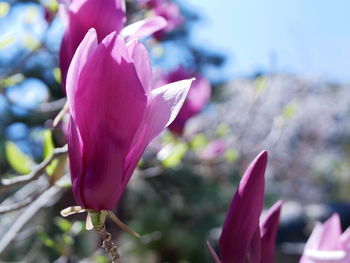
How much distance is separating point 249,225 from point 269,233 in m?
0.06

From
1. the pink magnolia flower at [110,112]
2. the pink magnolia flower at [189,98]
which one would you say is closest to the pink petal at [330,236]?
the pink magnolia flower at [110,112]

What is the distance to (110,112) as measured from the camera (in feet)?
1.73

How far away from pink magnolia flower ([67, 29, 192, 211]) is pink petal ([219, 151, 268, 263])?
4.2 inches

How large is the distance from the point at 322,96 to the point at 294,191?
2.18m

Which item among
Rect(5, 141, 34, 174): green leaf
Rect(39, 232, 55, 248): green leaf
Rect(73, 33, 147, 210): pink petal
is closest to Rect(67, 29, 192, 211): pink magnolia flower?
Rect(73, 33, 147, 210): pink petal

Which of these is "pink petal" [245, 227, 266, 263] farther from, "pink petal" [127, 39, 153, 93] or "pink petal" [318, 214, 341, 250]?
"pink petal" [127, 39, 153, 93]

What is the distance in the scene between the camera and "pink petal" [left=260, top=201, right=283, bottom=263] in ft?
2.15

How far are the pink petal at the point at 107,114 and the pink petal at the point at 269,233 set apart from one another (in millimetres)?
190

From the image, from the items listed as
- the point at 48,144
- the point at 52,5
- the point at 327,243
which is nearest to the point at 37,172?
the point at 48,144

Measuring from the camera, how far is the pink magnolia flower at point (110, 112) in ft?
1.69

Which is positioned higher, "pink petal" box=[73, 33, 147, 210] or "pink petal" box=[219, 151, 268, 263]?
"pink petal" box=[73, 33, 147, 210]

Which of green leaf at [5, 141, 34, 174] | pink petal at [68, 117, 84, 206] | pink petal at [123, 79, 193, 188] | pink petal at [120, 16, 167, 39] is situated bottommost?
green leaf at [5, 141, 34, 174]

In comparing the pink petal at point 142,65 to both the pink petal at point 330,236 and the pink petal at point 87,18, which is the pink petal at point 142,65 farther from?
the pink petal at point 330,236

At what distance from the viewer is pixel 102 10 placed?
66cm
